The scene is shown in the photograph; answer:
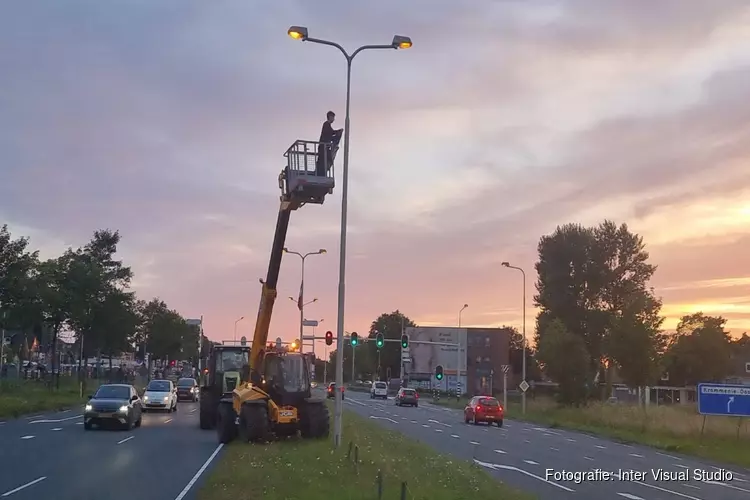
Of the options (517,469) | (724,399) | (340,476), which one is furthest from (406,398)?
(340,476)

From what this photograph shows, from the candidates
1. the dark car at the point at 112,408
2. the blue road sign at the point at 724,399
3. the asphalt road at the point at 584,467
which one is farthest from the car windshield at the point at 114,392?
the blue road sign at the point at 724,399

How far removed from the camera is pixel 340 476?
649 inches

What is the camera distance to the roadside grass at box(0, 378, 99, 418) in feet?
124

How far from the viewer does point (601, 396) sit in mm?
74250

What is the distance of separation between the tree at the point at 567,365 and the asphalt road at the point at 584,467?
26271 mm

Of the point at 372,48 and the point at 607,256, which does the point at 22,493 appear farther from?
the point at 607,256

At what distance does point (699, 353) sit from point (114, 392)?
264 feet

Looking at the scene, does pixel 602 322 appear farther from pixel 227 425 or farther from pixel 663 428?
pixel 227 425

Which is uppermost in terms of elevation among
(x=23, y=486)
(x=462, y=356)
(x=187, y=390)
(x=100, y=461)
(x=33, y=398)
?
(x=462, y=356)

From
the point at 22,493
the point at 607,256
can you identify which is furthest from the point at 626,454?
the point at 607,256

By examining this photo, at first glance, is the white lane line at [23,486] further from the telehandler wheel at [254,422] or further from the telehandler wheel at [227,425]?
the telehandler wheel at [227,425]

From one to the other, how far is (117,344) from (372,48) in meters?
47.5

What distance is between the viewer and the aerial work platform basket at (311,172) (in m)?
22.4

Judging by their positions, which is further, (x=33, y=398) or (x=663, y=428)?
(x=33, y=398)
